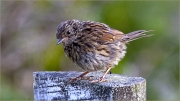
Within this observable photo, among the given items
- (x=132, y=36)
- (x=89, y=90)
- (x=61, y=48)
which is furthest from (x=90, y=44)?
(x=61, y=48)

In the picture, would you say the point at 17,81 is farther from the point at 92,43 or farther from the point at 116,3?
the point at 92,43

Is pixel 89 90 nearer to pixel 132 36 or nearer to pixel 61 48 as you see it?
pixel 132 36

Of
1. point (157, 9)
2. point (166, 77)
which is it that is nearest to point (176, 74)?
point (166, 77)

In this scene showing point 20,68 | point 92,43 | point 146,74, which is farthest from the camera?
point 20,68

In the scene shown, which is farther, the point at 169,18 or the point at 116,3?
the point at 169,18

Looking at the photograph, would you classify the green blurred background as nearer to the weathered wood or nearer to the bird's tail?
the bird's tail

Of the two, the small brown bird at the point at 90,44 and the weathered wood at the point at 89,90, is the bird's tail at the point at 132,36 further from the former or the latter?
the weathered wood at the point at 89,90
